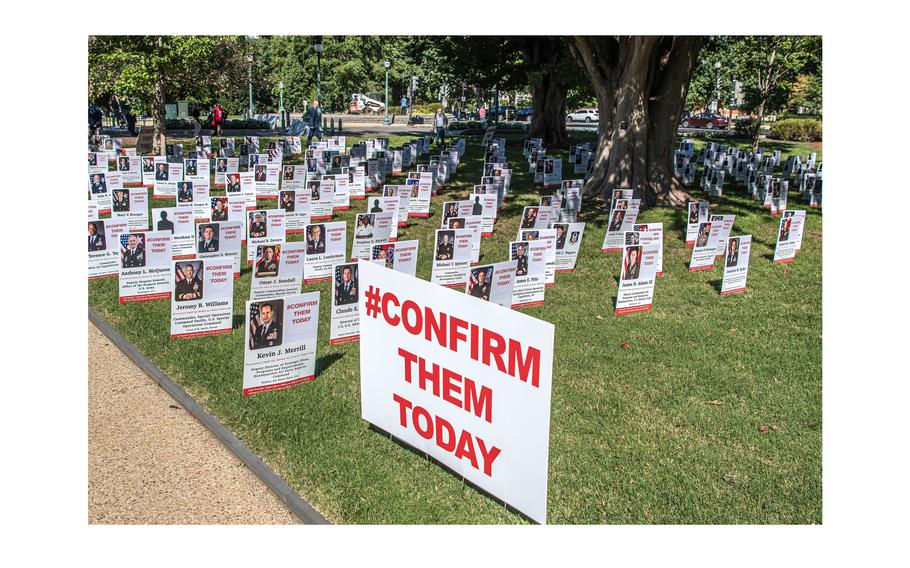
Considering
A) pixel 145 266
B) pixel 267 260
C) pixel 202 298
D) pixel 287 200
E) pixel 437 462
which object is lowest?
pixel 437 462

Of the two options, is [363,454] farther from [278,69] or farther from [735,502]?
[278,69]

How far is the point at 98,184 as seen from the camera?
1518 cm

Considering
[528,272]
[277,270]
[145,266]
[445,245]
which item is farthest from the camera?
[445,245]

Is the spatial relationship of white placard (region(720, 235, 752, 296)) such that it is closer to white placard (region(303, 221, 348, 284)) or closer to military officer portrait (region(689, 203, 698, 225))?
military officer portrait (region(689, 203, 698, 225))

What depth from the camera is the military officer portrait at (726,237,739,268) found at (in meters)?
10.6

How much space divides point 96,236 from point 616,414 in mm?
7200

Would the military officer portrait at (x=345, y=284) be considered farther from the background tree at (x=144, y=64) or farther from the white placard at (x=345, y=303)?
the background tree at (x=144, y=64)

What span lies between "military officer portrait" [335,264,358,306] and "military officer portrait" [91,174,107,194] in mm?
9030

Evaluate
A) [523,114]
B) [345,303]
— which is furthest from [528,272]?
[523,114]

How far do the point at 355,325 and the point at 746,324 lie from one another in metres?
4.54

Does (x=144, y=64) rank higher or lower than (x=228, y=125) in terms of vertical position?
higher

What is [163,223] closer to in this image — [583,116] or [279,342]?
[279,342]

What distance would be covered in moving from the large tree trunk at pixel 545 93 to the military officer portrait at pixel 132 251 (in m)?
22.6

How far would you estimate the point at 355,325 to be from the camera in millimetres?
8547
